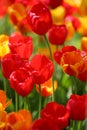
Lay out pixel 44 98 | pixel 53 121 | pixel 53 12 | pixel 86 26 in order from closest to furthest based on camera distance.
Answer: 1. pixel 53 121
2. pixel 44 98
3. pixel 86 26
4. pixel 53 12

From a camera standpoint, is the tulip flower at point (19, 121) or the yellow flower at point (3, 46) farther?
the yellow flower at point (3, 46)

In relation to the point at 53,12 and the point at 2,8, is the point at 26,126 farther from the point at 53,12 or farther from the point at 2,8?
the point at 53,12

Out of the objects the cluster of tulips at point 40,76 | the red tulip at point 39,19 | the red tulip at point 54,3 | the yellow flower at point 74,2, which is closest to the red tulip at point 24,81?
the cluster of tulips at point 40,76

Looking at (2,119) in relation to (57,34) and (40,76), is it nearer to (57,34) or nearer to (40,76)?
(40,76)

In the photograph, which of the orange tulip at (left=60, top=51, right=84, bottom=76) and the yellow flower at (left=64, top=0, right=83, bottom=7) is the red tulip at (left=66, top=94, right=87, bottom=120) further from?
the yellow flower at (left=64, top=0, right=83, bottom=7)

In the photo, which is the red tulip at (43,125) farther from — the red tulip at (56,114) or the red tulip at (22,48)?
the red tulip at (22,48)

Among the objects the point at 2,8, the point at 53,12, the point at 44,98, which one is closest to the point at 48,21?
the point at 44,98
